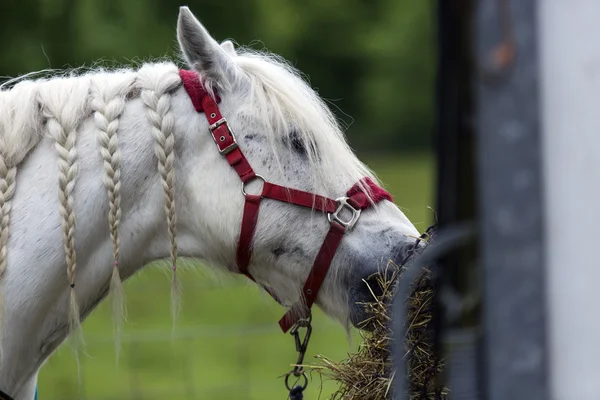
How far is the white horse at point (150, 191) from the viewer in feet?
6.61

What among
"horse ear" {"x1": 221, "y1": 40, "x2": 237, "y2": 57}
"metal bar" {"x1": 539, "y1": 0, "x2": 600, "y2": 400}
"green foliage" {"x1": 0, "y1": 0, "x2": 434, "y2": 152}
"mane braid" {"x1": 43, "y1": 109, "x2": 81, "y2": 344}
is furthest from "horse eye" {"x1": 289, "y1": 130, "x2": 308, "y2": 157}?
"green foliage" {"x1": 0, "y1": 0, "x2": 434, "y2": 152}

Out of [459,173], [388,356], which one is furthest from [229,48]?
[459,173]

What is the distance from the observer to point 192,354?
727cm

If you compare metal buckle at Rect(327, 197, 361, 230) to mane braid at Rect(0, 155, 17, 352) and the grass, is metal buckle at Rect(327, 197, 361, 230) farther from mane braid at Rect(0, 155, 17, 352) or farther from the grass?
the grass

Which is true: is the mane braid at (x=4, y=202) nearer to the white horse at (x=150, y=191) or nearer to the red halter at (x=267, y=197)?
the white horse at (x=150, y=191)

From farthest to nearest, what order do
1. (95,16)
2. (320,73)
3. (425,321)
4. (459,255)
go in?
(320,73), (95,16), (425,321), (459,255)

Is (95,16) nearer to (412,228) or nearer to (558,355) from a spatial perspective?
(412,228)

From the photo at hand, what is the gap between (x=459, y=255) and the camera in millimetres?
968

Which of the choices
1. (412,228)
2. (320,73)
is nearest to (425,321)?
(412,228)

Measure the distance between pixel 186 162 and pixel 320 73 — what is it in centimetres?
1780

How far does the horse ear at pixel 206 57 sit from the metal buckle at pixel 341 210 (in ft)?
1.49

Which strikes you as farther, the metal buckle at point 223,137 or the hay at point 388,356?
the metal buckle at point 223,137

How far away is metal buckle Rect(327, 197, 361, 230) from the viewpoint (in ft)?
7.02

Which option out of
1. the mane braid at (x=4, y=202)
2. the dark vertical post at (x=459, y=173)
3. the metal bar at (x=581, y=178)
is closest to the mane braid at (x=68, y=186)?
the mane braid at (x=4, y=202)
